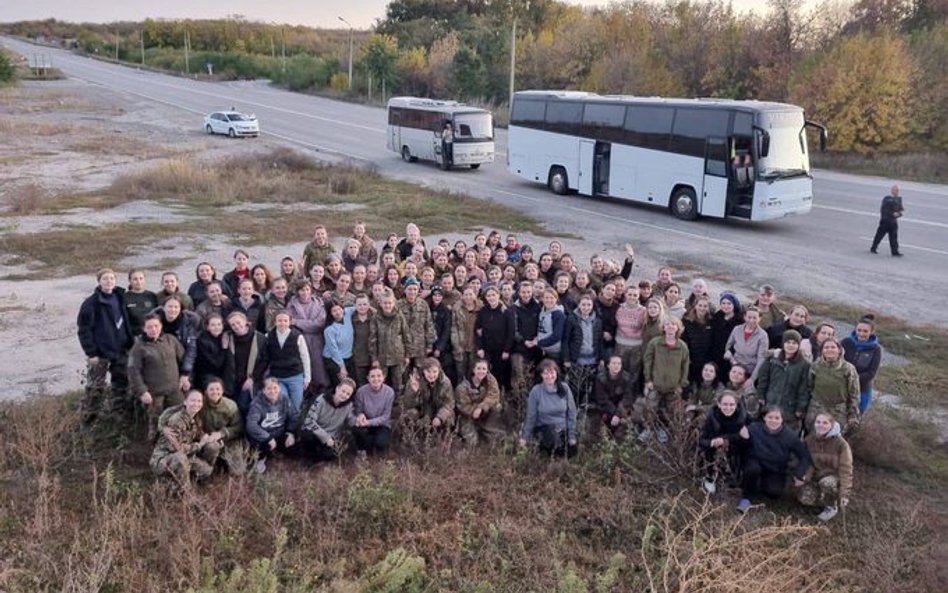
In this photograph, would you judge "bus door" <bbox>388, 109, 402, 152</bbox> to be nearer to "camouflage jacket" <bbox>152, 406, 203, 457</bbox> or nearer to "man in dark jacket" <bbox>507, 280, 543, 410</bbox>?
"man in dark jacket" <bbox>507, 280, 543, 410</bbox>

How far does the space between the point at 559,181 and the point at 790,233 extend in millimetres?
7759

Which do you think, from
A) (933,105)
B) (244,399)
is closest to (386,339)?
(244,399)

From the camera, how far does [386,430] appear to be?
8133mm

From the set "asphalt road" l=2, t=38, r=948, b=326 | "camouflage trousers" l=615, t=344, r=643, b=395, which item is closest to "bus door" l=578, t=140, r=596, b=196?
"asphalt road" l=2, t=38, r=948, b=326

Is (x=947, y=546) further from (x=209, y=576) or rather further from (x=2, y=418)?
(x=2, y=418)

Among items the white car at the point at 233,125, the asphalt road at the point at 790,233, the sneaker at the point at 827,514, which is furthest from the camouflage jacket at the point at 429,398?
the white car at the point at 233,125

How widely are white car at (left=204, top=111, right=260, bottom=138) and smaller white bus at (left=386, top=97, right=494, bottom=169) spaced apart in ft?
31.7

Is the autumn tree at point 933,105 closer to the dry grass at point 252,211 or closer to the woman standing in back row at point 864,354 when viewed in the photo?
the dry grass at point 252,211

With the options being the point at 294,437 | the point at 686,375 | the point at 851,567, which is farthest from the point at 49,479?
the point at 851,567

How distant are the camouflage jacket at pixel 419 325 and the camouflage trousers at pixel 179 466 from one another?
2496 millimetres

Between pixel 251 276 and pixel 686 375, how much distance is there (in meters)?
5.05

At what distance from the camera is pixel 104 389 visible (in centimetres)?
839

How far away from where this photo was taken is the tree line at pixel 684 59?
30562mm

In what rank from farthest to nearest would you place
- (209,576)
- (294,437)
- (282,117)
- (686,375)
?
(282,117) → (686,375) → (294,437) → (209,576)
